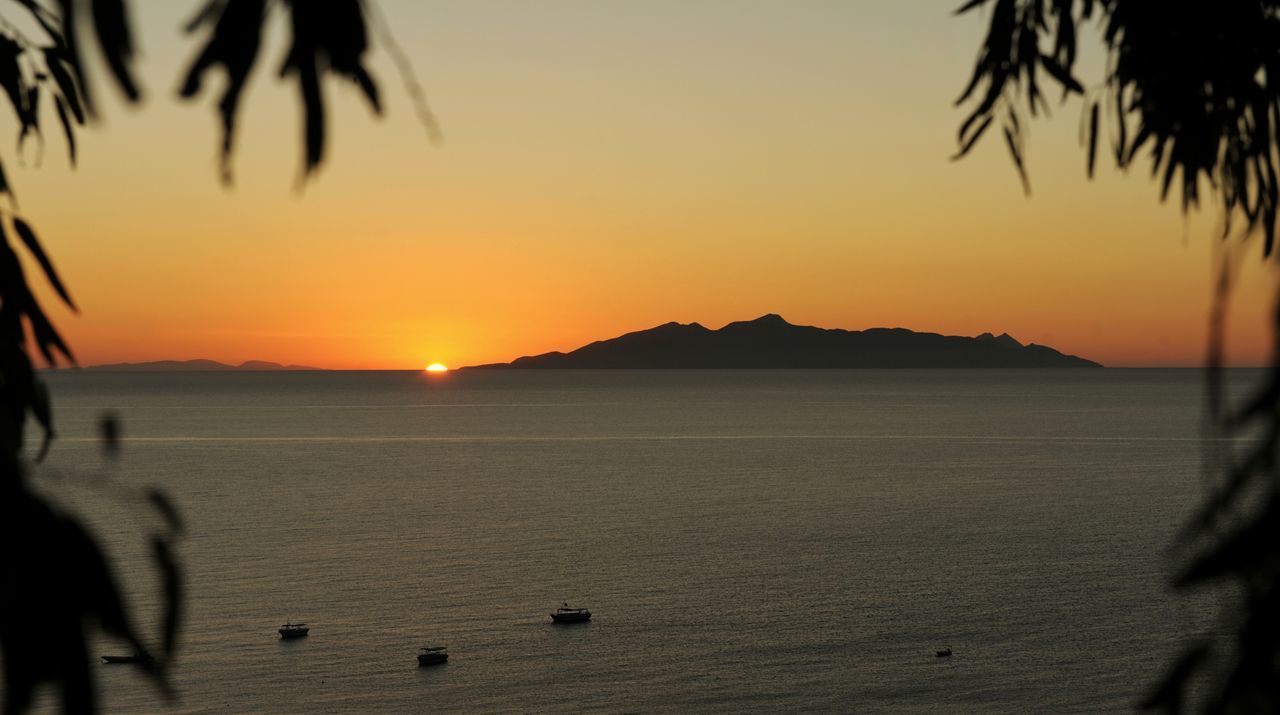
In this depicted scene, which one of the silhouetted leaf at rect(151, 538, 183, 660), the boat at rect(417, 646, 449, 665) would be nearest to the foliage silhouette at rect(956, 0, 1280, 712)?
the silhouetted leaf at rect(151, 538, 183, 660)

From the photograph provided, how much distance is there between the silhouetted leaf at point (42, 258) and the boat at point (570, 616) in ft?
223

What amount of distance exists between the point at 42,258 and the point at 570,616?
68255mm

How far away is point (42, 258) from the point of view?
4074 millimetres

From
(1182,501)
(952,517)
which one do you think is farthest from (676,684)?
(1182,501)

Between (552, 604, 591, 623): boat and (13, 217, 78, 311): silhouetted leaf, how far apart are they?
6795 centimetres

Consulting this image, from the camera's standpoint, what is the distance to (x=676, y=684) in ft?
202

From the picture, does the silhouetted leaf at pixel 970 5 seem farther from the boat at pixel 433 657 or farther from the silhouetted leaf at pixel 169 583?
the boat at pixel 433 657

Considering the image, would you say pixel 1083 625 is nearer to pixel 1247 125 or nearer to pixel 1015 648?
pixel 1015 648

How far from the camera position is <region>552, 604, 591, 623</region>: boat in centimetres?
7081

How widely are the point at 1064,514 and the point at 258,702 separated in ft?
236

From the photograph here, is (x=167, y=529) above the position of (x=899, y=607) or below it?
above

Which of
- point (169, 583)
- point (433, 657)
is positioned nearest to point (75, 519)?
point (169, 583)

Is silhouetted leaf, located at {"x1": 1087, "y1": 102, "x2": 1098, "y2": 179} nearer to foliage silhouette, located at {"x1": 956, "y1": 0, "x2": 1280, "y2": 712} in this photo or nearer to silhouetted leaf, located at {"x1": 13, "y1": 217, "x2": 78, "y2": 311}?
foliage silhouette, located at {"x1": 956, "y1": 0, "x2": 1280, "y2": 712}

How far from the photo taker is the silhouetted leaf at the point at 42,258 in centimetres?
406
